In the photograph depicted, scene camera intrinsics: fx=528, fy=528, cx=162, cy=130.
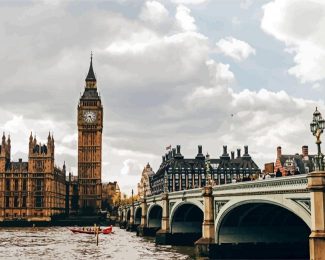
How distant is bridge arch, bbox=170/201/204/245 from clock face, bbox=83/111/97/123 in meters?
118

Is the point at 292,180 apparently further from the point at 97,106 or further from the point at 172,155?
the point at 97,106

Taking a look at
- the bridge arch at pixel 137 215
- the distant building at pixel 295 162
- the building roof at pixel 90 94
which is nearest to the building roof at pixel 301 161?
the distant building at pixel 295 162

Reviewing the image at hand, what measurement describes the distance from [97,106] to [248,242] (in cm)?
14461

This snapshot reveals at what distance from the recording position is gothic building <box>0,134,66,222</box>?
495 feet

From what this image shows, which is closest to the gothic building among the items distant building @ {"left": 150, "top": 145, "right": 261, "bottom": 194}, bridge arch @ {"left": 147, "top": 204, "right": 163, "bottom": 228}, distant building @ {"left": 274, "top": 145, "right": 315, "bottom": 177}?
distant building @ {"left": 150, "top": 145, "right": 261, "bottom": 194}

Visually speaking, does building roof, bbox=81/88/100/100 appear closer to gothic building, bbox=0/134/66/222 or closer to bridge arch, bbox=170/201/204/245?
gothic building, bbox=0/134/66/222

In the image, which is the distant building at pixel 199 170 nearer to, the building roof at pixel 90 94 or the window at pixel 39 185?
the building roof at pixel 90 94

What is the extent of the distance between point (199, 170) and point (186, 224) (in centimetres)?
9794

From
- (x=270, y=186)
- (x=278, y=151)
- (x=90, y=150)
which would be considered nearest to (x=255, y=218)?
(x=270, y=186)

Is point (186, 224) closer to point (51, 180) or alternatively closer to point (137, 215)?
point (137, 215)

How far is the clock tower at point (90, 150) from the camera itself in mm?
176250

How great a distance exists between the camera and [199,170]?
546 ft

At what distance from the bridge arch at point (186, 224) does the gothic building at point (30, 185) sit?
89116mm

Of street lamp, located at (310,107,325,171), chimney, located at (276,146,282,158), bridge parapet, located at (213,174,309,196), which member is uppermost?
chimney, located at (276,146,282,158)
